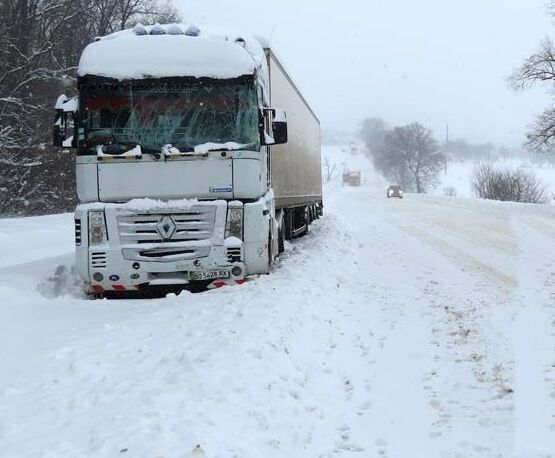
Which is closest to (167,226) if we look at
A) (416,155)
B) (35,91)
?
(35,91)

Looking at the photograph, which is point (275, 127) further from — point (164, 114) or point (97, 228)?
point (97, 228)

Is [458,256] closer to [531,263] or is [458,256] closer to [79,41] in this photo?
[531,263]

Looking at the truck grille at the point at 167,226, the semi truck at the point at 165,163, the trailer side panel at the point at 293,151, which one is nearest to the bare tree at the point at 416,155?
the trailer side panel at the point at 293,151

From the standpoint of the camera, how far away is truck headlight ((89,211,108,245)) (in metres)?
7.83

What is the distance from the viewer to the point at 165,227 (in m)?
7.87

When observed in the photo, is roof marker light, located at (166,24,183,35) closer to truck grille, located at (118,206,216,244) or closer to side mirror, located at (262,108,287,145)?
side mirror, located at (262,108,287,145)

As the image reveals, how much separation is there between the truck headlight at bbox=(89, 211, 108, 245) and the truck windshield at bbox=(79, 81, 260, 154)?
0.89m

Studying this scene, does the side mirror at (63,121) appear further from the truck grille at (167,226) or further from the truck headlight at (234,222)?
the truck headlight at (234,222)

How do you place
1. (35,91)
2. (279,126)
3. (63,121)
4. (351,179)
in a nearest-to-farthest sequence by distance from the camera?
(63,121) < (279,126) < (35,91) < (351,179)

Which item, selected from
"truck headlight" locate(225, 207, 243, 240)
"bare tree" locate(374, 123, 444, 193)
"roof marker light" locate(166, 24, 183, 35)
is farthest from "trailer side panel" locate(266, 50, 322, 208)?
"bare tree" locate(374, 123, 444, 193)

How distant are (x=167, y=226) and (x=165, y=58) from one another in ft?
7.86

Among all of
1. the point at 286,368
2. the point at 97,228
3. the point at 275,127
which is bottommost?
the point at 286,368

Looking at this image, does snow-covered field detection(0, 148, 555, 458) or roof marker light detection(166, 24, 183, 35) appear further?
roof marker light detection(166, 24, 183, 35)

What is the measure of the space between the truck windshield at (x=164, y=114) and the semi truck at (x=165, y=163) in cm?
1
